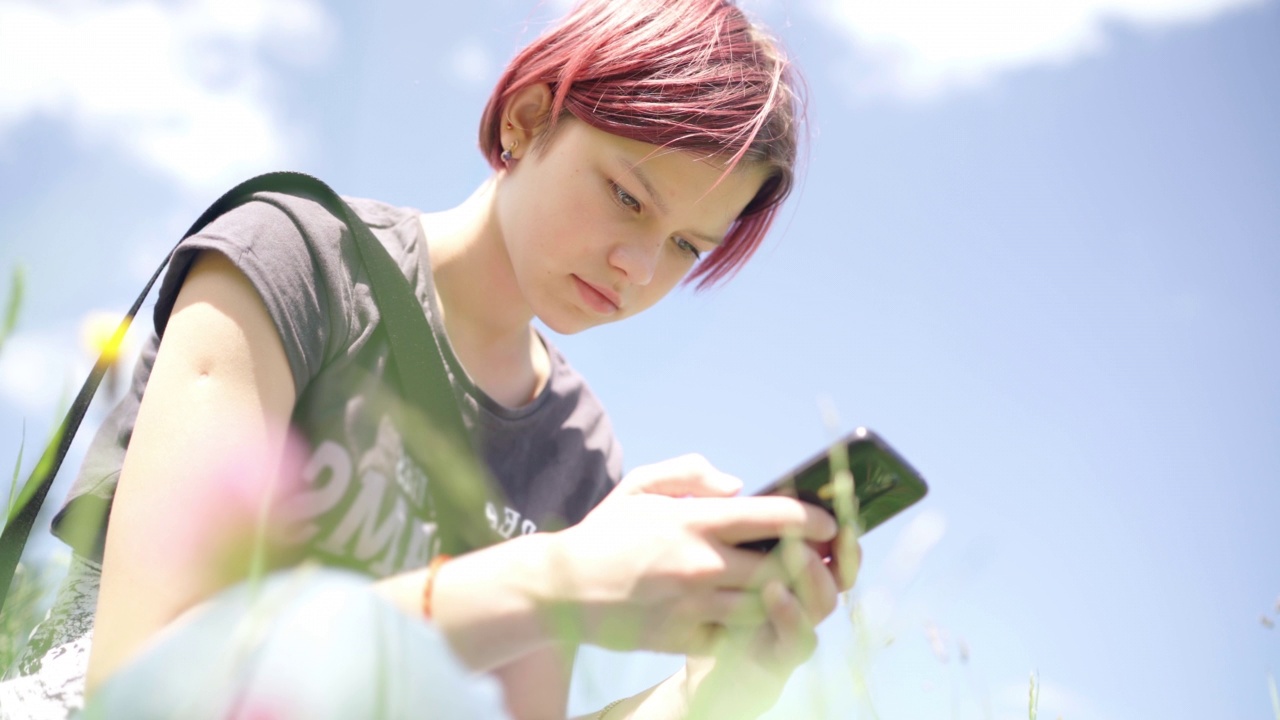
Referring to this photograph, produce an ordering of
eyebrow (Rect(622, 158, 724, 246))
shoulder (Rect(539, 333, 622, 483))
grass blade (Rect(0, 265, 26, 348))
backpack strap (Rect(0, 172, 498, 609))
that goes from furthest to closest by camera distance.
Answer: shoulder (Rect(539, 333, 622, 483)) < eyebrow (Rect(622, 158, 724, 246)) < backpack strap (Rect(0, 172, 498, 609)) < grass blade (Rect(0, 265, 26, 348))

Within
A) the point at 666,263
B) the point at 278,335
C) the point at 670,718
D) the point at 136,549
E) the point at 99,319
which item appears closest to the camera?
the point at 136,549

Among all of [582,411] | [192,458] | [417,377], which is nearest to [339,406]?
[417,377]

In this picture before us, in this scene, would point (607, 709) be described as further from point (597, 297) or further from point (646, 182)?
point (646, 182)

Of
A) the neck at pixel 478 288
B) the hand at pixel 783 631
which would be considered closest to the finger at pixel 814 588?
the hand at pixel 783 631

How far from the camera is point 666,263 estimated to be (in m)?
1.85

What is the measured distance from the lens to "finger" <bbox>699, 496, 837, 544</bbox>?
916 millimetres

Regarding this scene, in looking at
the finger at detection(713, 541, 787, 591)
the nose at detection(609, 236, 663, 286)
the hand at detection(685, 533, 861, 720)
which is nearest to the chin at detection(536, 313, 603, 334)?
the nose at detection(609, 236, 663, 286)

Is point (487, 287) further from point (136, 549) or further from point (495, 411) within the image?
point (136, 549)

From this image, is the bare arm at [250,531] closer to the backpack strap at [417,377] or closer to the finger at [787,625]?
the finger at [787,625]

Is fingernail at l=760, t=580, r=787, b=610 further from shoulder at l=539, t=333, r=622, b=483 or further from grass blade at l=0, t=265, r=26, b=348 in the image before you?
shoulder at l=539, t=333, r=622, b=483

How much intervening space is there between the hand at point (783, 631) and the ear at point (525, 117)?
1.10 m

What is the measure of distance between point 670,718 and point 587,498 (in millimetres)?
757

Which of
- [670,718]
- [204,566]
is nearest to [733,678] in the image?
[670,718]

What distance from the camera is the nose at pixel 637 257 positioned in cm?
168
